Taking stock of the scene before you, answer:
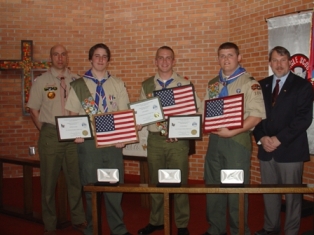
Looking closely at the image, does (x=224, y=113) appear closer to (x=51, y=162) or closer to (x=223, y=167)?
(x=223, y=167)

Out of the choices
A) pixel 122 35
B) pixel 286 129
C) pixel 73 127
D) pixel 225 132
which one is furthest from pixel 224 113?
pixel 122 35

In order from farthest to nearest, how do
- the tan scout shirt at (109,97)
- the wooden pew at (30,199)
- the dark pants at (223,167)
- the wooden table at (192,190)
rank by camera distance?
the wooden pew at (30,199) < the tan scout shirt at (109,97) < the dark pants at (223,167) < the wooden table at (192,190)

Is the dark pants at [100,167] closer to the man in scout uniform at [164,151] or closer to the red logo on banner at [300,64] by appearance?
the man in scout uniform at [164,151]

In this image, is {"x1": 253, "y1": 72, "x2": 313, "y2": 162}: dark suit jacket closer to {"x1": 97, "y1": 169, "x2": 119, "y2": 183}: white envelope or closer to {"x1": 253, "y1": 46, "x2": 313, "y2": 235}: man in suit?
{"x1": 253, "y1": 46, "x2": 313, "y2": 235}: man in suit

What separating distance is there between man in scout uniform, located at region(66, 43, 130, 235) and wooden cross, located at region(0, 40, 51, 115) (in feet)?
11.0

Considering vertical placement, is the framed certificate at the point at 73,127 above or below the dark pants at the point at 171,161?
above

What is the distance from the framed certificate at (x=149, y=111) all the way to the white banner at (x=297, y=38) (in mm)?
2164

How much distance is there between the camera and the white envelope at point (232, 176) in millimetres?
2658

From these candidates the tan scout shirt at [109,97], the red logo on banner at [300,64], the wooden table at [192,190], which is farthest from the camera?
the red logo on banner at [300,64]

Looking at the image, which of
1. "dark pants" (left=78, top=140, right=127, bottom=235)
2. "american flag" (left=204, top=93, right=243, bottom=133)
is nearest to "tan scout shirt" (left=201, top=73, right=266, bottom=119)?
"american flag" (left=204, top=93, right=243, bottom=133)

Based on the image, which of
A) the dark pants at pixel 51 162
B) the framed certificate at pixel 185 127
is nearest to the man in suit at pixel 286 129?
the framed certificate at pixel 185 127

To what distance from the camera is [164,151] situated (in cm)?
391

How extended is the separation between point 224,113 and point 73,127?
1.47 meters

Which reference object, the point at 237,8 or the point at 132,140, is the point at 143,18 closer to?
the point at 237,8
